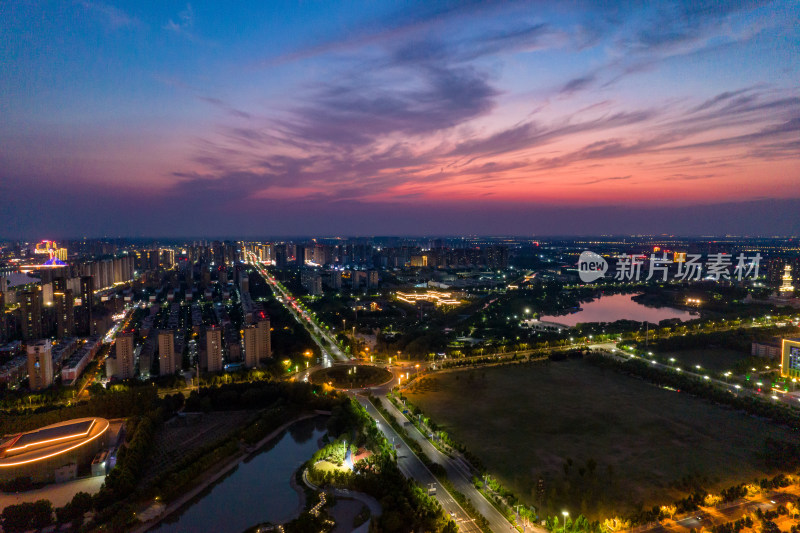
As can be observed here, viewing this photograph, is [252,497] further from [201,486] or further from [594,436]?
[594,436]

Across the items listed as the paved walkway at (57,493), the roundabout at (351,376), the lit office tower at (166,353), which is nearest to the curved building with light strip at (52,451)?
the paved walkway at (57,493)

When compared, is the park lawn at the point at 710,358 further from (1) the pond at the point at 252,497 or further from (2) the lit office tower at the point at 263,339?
(2) the lit office tower at the point at 263,339

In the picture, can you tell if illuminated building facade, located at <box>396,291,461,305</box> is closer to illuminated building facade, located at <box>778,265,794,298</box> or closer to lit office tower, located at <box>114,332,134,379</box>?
lit office tower, located at <box>114,332,134,379</box>

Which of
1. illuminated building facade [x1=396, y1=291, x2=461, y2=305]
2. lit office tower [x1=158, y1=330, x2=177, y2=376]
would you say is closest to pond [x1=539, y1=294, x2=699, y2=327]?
illuminated building facade [x1=396, y1=291, x2=461, y2=305]

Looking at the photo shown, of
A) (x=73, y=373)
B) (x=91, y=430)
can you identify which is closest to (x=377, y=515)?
(x=91, y=430)

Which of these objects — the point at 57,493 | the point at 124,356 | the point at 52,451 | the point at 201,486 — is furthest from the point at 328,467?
the point at 124,356

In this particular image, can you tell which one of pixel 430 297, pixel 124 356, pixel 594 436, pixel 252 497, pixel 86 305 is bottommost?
pixel 252 497
